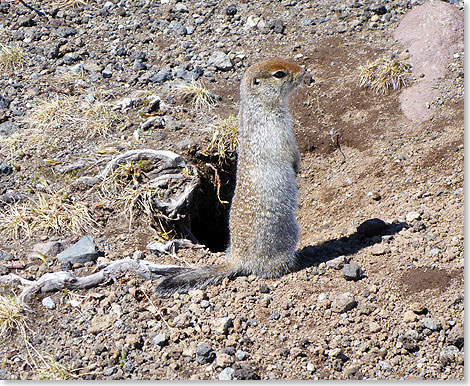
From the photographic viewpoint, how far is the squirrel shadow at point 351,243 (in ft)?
17.7

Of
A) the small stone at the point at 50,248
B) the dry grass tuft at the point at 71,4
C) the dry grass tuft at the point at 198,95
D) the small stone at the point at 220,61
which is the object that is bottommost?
the small stone at the point at 50,248

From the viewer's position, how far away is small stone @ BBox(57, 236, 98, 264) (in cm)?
534

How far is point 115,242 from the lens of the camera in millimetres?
5641

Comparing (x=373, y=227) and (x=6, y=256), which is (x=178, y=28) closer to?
(x=6, y=256)

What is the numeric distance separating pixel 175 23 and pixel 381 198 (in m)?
4.73

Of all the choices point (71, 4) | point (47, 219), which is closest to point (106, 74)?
point (71, 4)

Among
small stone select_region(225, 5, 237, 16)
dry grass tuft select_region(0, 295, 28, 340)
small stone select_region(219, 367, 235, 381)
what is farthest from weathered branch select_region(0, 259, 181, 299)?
small stone select_region(225, 5, 237, 16)

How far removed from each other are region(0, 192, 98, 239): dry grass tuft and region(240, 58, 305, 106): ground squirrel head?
2112 millimetres

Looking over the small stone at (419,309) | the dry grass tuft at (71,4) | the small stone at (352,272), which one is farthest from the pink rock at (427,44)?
the dry grass tuft at (71,4)

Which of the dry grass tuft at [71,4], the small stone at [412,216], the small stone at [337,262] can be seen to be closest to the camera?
the small stone at [337,262]

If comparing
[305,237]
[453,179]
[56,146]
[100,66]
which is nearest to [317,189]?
[305,237]

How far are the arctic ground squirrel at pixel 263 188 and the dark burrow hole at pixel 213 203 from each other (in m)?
1.58

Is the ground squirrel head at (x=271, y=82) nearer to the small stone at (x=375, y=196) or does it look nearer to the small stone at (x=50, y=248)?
the small stone at (x=375, y=196)

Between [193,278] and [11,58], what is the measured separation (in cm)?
531
